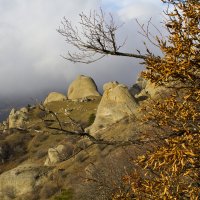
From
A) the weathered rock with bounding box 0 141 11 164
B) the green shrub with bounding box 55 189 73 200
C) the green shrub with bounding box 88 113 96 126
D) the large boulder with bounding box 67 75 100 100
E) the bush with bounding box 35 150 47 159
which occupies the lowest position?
the green shrub with bounding box 55 189 73 200

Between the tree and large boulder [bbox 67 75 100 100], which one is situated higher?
large boulder [bbox 67 75 100 100]

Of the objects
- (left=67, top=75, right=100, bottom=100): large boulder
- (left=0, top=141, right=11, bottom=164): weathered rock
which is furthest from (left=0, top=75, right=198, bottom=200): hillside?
(left=0, top=141, right=11, bottom=164): weathered rock

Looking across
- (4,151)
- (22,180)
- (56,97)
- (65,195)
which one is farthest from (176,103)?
(56,97)

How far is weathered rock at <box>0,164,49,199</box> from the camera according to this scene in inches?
2069

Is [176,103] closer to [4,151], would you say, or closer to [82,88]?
[4,151]

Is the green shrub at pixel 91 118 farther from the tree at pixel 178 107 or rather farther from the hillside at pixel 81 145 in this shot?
the tree at pixel 178 107

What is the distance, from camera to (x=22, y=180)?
5294 centimetres

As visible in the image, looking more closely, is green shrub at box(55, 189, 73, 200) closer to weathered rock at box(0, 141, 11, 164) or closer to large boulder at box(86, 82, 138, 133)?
large boulder at box(86, 82, 138, 133)

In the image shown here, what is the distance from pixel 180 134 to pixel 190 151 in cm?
90

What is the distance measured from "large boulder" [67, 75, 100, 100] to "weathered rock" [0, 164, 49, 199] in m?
83.4

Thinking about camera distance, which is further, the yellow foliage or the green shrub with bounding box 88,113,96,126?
the green shrub with bounding box 88,113,96,126

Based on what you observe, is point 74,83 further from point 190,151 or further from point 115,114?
point 190,151

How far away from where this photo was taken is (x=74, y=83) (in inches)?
5753

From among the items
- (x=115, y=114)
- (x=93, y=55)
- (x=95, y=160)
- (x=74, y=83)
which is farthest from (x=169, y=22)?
(x=74, y=83)
